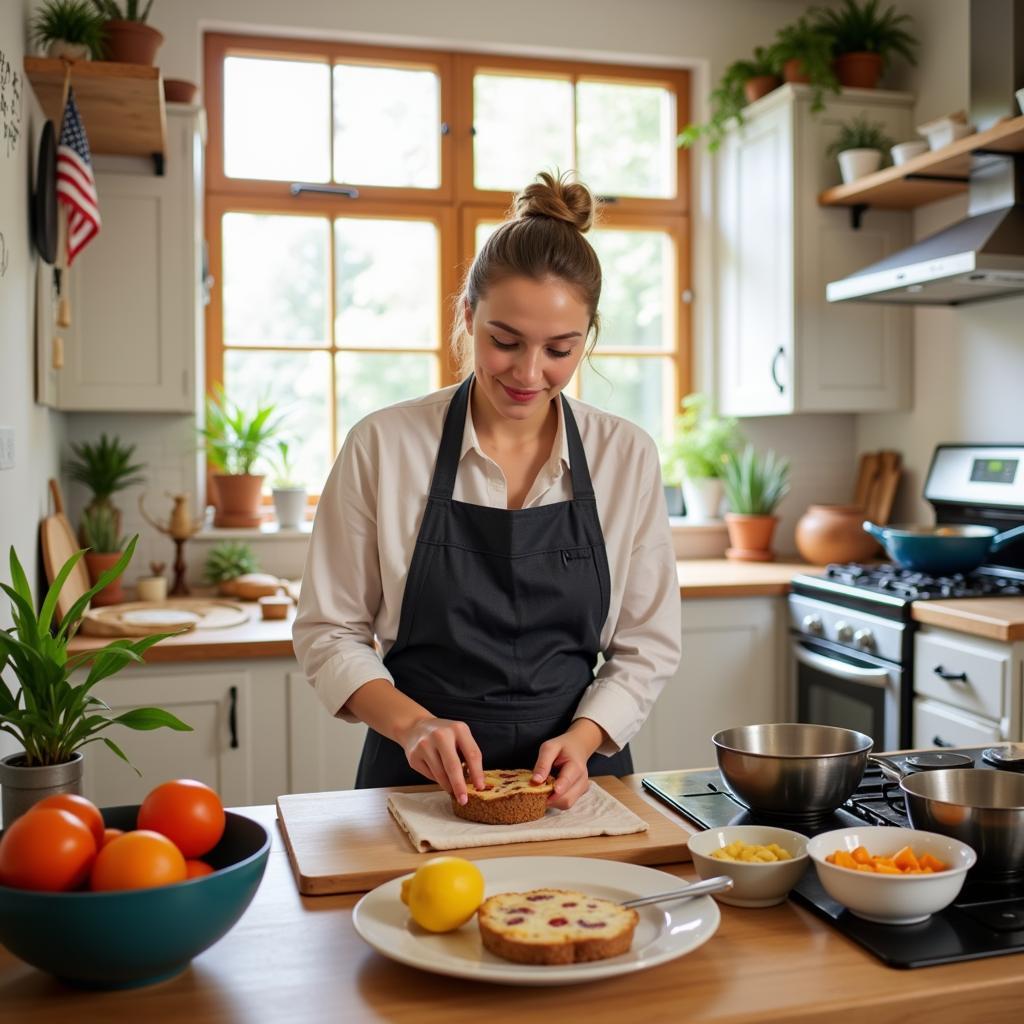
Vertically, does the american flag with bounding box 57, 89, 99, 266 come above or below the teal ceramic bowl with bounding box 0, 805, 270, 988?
above

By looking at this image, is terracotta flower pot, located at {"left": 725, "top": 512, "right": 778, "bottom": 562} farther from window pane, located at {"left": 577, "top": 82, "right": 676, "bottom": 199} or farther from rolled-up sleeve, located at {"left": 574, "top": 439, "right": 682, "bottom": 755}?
rolled-up sleeve, located at {"left": 574, "top": 439, "right": 682, "bottom": 755}

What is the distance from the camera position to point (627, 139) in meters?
4.48

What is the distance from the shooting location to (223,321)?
412 centimetres

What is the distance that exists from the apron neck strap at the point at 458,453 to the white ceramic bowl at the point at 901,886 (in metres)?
0.78

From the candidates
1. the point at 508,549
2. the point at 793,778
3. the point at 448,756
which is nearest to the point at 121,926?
the point at 448,756

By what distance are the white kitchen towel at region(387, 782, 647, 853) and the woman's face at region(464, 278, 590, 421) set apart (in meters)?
0.60

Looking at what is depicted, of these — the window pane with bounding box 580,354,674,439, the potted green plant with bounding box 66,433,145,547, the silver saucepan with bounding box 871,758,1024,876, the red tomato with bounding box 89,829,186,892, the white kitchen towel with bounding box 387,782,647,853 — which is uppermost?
the window pane with bounding box 580,354,674,439

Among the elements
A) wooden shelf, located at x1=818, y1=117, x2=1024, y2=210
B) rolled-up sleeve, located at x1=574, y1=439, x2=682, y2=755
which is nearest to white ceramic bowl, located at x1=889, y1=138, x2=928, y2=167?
wooden shelf, located at x1=818, y1=117, x2=1024, y2=210

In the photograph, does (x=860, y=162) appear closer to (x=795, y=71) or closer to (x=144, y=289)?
(x=795, y=71)

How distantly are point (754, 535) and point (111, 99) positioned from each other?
253cm

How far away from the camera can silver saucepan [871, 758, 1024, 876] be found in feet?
4.11

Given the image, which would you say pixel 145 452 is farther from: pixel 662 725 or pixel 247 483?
pixel 662 725

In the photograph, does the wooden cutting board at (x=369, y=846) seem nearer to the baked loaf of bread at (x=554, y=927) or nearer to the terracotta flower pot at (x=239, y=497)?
the baked loaf of bread at (x=554, y=927)

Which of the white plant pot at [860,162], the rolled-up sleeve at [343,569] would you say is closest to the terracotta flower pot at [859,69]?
the white plant pot at [860,162]
